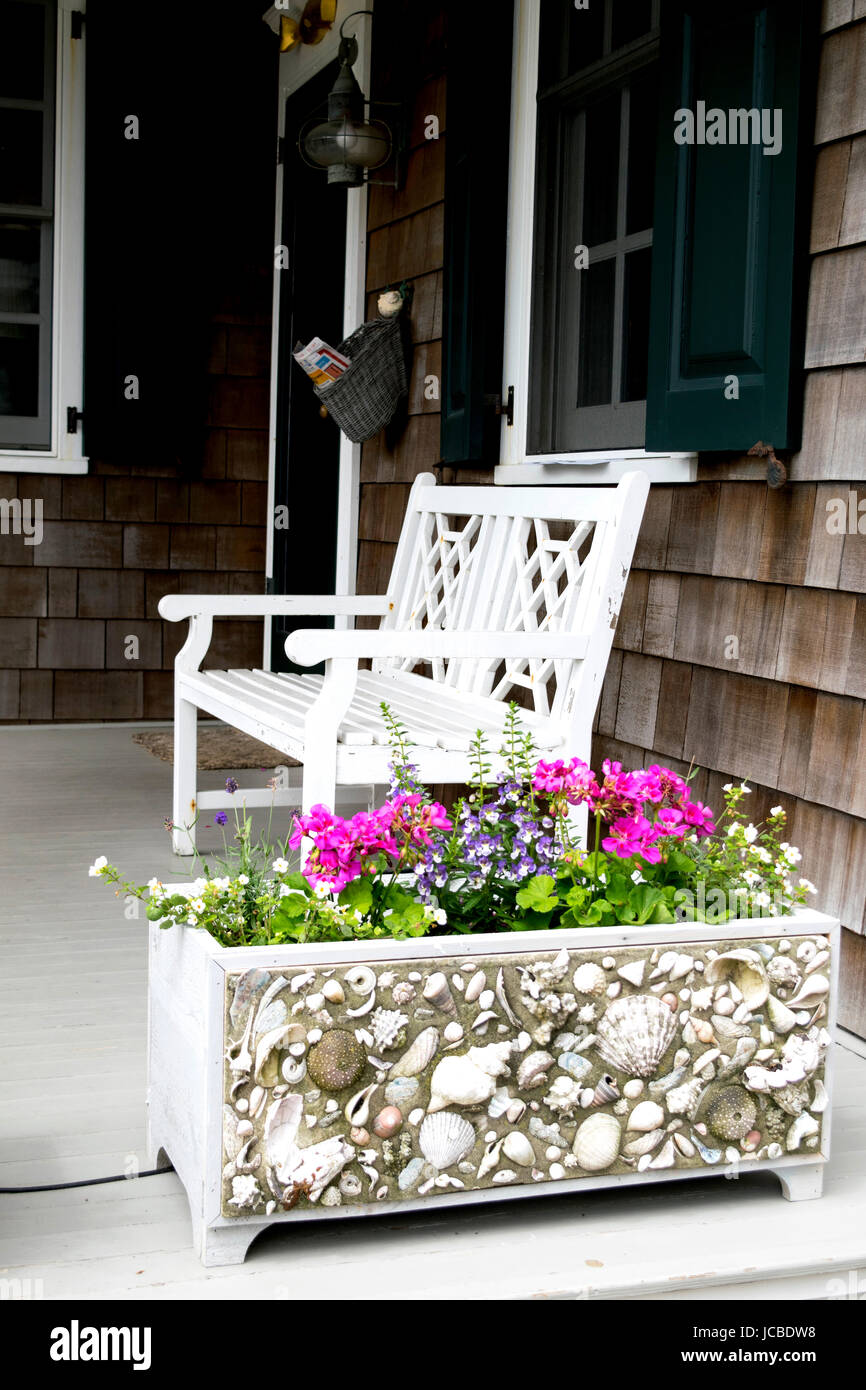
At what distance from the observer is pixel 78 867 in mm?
3594

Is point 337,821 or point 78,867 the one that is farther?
point 78,867

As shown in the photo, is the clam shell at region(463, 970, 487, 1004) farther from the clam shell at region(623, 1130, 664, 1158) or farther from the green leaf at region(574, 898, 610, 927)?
the clam shell at region(623, 1130, 664, 1158)

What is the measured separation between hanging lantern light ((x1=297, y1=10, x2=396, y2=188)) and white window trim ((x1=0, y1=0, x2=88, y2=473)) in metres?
1.50

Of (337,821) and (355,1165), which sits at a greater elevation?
(337,821)

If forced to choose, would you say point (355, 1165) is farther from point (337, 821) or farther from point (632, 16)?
point (632, 16)

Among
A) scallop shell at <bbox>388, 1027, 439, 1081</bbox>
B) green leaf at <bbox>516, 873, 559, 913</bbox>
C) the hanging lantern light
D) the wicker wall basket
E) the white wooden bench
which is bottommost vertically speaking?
scallop shell at <bbox>388, 1027, 439, 1081</bbox>

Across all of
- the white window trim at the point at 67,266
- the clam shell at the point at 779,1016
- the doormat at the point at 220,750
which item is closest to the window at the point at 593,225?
the doormat at the point at 220,750

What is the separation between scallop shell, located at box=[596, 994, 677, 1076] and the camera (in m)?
1.76

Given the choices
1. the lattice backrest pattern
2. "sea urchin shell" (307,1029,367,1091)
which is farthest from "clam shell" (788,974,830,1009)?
the lattice backrest pattern

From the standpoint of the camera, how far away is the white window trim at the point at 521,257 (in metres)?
3.76

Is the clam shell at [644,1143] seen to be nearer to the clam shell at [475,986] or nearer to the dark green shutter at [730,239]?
the clam shell at [475,986]
